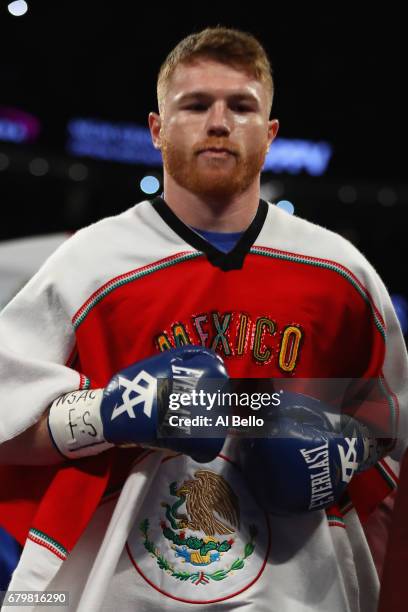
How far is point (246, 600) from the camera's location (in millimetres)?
1562

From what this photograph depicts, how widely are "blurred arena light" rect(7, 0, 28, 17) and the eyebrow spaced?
6.45 m

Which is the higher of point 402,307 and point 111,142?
point 111,142

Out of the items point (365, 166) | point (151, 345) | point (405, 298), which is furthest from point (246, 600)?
point (365, 166)

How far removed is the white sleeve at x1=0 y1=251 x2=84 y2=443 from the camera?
5.16 ft

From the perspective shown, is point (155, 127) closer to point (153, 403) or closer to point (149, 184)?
point (153, 403)

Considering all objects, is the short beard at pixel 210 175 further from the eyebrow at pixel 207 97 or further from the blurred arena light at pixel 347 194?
the blurred arena light at pixel 347 194

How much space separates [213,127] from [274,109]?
27.1 ft

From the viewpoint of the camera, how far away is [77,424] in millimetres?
1525

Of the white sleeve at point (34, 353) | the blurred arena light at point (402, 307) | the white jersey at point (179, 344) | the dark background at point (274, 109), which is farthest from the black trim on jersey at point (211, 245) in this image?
the dark background at point (274, 109)

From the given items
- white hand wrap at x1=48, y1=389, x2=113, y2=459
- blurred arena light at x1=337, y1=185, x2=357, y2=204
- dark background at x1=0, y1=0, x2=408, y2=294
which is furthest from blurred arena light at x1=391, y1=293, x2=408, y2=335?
white hand wrap at x1=48, y1=389, x2=113, y2=459

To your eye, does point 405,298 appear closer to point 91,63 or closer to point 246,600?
point 91,63

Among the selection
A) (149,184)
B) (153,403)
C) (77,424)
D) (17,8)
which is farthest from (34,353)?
(149,184)

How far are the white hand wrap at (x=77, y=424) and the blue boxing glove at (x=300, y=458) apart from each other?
0.89 feet

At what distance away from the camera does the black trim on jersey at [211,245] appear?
1.70m
